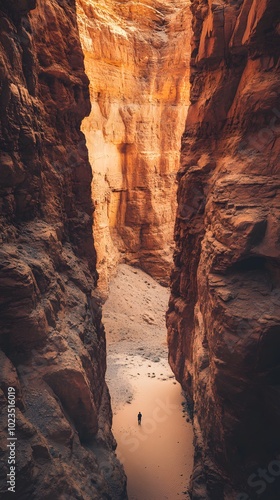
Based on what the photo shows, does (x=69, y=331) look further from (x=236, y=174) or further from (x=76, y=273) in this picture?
(x=236, y=174)

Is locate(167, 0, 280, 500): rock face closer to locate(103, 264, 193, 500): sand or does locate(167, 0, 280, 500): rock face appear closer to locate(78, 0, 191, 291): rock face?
locate(103, 264, 193, 500): sand

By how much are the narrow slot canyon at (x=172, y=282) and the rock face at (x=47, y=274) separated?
4 centimetres

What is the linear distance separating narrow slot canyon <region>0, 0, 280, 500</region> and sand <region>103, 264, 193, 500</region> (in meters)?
0.08

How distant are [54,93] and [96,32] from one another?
15.8 metres

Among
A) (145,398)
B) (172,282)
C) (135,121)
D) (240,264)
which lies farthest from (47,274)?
(135,121)

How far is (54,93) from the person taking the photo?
9.09 meters

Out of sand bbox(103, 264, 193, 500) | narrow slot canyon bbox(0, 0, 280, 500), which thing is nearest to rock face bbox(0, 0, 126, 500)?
narrow slot canyon bbox(0, 0, 280, 500)

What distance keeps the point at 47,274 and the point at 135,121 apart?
20.5 metres

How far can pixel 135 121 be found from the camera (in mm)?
25531

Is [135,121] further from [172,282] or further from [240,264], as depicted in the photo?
[240,264]

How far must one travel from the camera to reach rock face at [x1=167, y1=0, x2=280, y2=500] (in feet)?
→ 24.5

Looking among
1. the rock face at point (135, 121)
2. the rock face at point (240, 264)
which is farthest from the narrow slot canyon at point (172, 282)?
the rock face at point (135, 121)

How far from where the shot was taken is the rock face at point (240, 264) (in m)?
7.47

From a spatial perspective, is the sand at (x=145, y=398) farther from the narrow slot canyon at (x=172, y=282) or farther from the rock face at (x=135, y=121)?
the rock face at (x=135, y=121)
